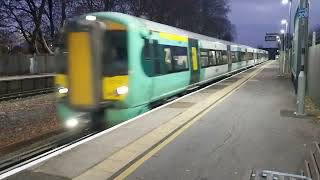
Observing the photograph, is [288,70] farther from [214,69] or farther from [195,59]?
[195,59]

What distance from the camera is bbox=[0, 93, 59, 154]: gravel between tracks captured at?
56.0 feet

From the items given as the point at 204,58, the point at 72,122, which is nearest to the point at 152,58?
the point at 72,122

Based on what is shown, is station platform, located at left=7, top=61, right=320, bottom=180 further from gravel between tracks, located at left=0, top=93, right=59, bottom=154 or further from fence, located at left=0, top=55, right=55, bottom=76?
fence, located at left=0, top=55, right=55, bottom=76

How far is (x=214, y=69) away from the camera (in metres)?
26.4

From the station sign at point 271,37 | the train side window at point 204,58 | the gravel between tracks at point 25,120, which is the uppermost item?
the station sign at point 271,37

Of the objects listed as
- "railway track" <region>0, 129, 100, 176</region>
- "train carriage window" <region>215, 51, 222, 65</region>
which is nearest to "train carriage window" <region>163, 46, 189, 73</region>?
"railway track" <region>0, 129, 100, 176</region>

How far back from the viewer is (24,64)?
147 ft

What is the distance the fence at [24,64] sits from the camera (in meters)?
42.9

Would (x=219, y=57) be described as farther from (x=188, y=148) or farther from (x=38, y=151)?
(x=188, y=148)

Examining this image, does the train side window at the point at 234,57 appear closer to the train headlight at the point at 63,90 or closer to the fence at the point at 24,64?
the fence at the point at 24,64

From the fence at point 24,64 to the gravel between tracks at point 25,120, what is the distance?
17.0m

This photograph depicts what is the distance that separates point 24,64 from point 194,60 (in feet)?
93.3

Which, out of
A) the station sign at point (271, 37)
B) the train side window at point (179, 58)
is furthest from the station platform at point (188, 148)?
the station sign at point (271, 37)

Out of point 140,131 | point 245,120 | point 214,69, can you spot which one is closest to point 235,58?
point 214,69
